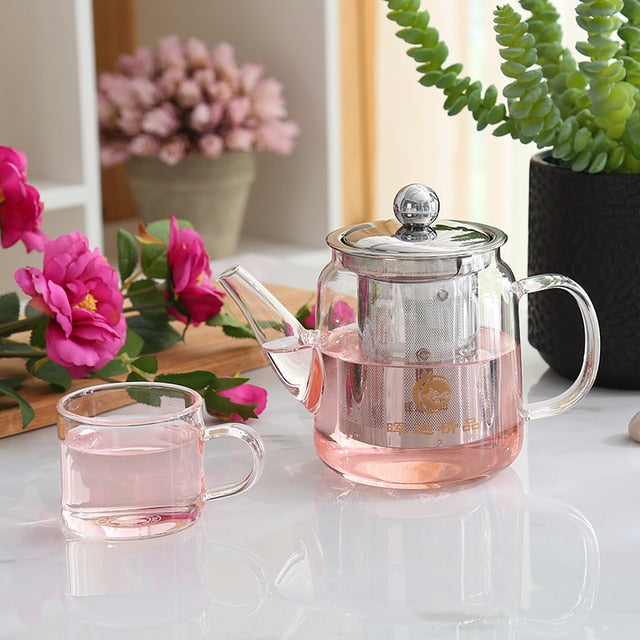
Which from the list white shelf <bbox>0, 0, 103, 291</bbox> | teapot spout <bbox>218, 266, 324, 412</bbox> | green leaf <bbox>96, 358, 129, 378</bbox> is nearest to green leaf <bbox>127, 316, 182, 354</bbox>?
green leaf <bbox>96, 358, 129, 378</bbox>

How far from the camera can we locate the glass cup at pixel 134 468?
0.66 m

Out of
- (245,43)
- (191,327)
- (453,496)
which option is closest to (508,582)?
(453,496)

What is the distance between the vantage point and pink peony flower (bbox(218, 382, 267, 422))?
0.87m

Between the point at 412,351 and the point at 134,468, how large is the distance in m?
0.18

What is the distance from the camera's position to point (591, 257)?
0.92 metres

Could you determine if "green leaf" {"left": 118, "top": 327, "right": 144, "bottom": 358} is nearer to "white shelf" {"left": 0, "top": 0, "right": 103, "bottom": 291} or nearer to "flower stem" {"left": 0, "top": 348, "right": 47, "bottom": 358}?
"flower stem" {"left": 0, "top": 348, "right": 47, "bottom": 358}

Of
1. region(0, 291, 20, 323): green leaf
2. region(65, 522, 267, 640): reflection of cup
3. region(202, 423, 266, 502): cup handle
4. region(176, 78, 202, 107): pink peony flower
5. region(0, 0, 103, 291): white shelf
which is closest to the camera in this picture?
region(65, 522, 267, 640): reflection of cup

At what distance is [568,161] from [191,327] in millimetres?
378

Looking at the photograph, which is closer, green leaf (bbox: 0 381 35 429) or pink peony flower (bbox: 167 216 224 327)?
green leaf (bbox: 0 381 35 429)

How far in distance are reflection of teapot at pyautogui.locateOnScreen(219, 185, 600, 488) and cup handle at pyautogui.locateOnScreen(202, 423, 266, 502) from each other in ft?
0.20

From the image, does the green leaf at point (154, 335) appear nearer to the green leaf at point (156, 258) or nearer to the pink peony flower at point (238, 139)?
the green leaf at point (156, 258)

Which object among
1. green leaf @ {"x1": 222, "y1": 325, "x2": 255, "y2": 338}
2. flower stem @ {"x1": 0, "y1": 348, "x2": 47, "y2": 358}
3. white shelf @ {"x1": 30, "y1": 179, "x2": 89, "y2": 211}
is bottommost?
green leaf @ {"x1": 222, "y1": 325, "x2": 255, "y2": 338}

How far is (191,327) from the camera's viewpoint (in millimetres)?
1084

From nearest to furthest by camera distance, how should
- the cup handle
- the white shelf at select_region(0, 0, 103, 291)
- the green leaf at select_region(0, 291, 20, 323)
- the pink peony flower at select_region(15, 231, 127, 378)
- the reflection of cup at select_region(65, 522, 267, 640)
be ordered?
the reflection of cup at select_region(65, 522, 267, 640) → the cup handle → the pink peony flower at select_region(15, 231, 127, 378) → the green leaf at select_region(0, 291, 20, 323) → the white shelf at select_region(0, 0, 103, 291)
